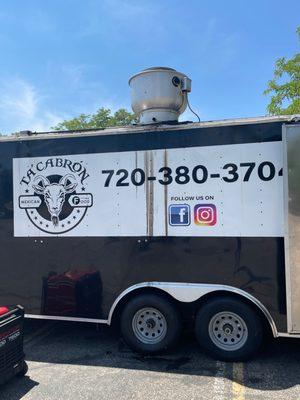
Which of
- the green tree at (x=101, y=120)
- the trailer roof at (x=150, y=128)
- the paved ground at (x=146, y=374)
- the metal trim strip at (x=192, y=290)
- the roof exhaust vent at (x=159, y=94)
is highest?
the green tree at (x=101, y=120)

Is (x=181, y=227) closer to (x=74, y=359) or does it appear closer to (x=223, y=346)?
(x=223, y=346)

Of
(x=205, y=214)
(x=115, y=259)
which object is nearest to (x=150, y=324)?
(x=115, y=259)

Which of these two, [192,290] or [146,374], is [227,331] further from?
[146,374]

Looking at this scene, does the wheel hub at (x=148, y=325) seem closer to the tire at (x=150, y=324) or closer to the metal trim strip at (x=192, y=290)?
the tire at (x=150, y=324)

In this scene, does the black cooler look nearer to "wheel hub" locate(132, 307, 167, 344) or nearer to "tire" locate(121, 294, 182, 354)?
"tire" locate(121, 294, 182, 354)

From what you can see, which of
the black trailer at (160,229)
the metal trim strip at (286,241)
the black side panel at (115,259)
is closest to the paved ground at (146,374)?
the black trailer at (160,229)

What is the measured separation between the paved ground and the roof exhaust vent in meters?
2.97

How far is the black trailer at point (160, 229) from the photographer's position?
4520 mm

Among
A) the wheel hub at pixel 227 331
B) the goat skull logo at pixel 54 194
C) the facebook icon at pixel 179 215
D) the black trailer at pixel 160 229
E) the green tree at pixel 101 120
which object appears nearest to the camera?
the black trailer at pixel 160 229

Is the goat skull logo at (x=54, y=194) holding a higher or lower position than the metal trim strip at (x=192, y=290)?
higher

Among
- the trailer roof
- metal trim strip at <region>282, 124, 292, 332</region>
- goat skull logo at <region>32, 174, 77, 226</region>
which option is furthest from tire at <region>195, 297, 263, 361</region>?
goat skull logo at <region>32, 174, 77, 226</region>

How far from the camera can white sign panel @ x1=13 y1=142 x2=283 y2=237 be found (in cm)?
457

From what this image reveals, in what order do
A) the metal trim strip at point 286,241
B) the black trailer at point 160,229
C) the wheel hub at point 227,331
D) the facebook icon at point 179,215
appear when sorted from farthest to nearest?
the facebook icon at point 179,215
the wheel hub at point 227,331
the black trailer at point 160,229
the metal trim strip at point 286,241

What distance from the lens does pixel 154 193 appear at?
488 centimetres
